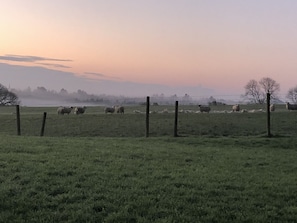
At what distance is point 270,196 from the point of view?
8.14 metres

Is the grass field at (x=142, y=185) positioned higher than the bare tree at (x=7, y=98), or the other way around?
the bare tree at (x=7, y=98)

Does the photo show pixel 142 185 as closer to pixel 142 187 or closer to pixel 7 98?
pixel 142 187

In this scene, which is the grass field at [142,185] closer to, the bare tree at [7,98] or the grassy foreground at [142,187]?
the grassy foreground at [142,187]

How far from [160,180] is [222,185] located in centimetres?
147

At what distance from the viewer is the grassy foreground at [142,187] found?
269 inches

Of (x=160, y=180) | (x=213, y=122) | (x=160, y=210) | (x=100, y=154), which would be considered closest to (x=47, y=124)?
(x=213, y=122)

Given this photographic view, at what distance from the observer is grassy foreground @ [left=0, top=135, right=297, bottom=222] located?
22.4 ft

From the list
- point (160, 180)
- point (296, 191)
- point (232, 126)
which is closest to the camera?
point (296, 191)

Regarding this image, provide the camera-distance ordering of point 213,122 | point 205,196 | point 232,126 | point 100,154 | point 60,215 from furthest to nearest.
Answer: point 213,122, point 232,126, point 100,154, point 205,196, point 60,215

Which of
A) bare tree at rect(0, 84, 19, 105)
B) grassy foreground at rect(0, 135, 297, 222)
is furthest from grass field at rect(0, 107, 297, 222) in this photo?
bare tree at rect(0, 84, 19, 105)

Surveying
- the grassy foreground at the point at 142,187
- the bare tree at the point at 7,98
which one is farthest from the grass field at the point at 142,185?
the bare tree at the point at 7,98

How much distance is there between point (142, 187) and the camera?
338 inches

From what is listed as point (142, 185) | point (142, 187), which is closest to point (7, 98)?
point (142, 185)

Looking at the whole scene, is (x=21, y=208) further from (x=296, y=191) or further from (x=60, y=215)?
(x=296, y=191)
